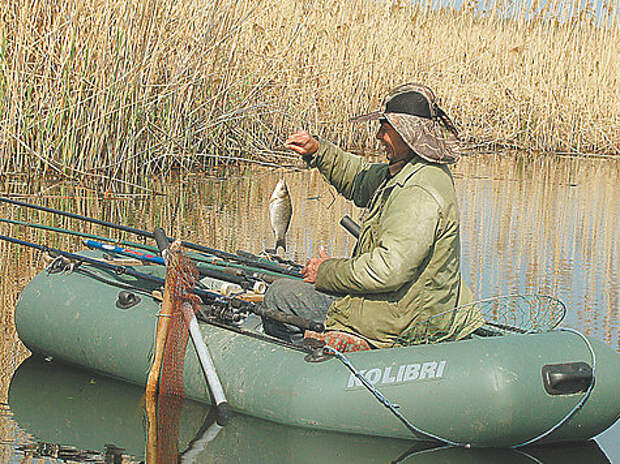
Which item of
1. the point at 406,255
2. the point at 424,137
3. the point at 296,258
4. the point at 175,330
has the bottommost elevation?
the point at 296,258

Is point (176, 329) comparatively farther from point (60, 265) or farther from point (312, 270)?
point (60, 265)

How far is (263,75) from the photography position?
37.5ft

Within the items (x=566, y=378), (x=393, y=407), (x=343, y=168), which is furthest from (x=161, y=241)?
(x=566, y=378)

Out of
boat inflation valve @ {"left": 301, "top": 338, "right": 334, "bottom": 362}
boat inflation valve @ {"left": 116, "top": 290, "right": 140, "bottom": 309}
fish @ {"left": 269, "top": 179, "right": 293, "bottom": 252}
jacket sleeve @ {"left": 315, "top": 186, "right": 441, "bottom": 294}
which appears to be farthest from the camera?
fish @ {"left": 269, "top": 179, "right": 293, "bottom": 252}

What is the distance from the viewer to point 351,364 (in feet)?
14.6

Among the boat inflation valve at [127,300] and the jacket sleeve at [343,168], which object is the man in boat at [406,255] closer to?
the jacket sleeve at [343,168]

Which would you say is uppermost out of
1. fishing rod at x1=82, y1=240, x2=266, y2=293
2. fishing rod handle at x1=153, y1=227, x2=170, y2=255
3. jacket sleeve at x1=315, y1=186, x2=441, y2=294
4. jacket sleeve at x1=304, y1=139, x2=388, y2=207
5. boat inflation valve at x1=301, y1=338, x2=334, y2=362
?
jacket sleeve at x1=304, y1=139, x2=388, y2=207

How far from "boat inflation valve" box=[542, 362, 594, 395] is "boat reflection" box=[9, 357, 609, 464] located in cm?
28

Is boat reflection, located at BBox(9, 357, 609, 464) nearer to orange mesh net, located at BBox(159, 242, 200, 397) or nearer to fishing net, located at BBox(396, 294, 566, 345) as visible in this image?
orange mesh net, located at BBox(159, 242, 200, 397)

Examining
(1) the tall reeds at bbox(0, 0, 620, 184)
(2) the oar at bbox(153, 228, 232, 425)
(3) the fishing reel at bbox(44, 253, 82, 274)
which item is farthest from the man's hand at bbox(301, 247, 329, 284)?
(1) the tall reeds at bbox(0, 0, 620, 184)

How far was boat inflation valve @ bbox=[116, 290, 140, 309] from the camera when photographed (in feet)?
17.1

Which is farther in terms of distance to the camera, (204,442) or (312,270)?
(312,270)

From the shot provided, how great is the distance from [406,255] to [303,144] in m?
1.27

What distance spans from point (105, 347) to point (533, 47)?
1273 centimetres
